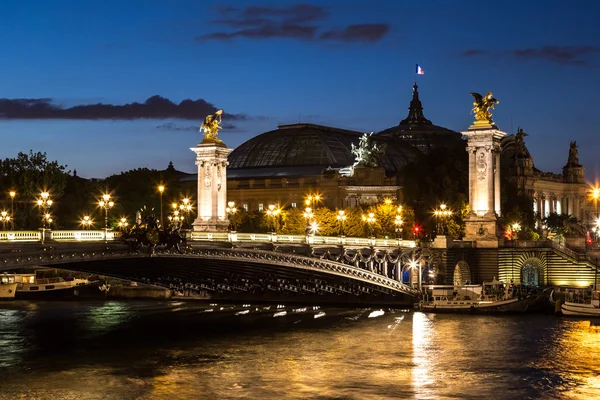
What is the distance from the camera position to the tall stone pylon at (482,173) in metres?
106

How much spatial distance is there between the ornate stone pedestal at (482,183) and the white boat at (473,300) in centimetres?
740

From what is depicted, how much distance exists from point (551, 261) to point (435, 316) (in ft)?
61.2

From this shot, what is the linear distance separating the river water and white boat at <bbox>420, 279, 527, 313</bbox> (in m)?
2.45

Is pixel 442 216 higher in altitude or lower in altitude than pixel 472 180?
lower

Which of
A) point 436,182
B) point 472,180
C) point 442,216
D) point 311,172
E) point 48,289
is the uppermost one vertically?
point 311,172

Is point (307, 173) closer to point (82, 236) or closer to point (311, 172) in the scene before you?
point (311, 172)

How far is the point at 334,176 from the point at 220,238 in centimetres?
8040

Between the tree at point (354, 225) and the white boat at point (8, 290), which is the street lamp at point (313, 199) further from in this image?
the white boat at point (8, 290)

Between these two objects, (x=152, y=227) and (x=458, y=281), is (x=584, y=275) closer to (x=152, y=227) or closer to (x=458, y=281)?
(x=458, y=281)

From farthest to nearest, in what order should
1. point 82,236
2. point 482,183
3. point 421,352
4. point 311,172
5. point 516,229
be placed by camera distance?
point 311,172 < point 516,229 < point 482,183 < point 82,236 < point 421,352

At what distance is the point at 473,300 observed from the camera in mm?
97125

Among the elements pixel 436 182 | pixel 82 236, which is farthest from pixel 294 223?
pixel 82 236

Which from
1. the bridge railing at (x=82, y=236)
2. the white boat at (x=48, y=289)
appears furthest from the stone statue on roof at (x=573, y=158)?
the bridge railing at (x=82, y=236)

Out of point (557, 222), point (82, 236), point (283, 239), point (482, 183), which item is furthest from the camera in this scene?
point (557, 222)
